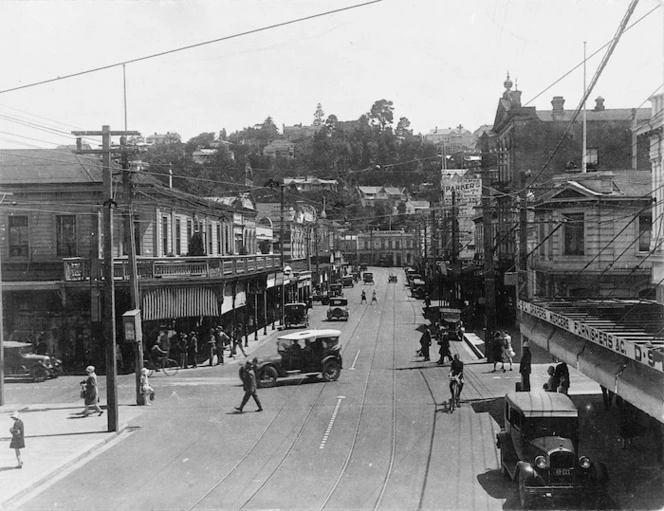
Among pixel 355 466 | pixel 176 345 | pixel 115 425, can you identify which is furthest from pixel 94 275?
pixel 355 466

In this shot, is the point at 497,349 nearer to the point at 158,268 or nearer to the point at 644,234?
the point at 644,234

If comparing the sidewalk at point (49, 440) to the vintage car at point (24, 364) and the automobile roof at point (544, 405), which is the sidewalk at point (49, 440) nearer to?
the vintage car at point (24, 364)

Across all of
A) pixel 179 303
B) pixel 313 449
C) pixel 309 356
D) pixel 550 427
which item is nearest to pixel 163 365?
pixel 179 303

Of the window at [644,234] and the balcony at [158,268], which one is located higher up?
the window at [644,234]

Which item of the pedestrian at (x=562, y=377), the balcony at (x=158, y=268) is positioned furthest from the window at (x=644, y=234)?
the balcony at (x=158, y=268)

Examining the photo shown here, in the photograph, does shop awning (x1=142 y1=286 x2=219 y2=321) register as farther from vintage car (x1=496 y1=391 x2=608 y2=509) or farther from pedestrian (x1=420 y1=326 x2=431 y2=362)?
vintage car (x1=496 y1=391 x2=608 y2=509)

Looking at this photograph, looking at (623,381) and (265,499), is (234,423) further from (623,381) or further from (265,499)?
(623,381)

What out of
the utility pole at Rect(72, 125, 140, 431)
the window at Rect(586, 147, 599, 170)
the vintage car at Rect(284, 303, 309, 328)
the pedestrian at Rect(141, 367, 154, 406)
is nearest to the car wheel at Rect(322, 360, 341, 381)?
the pedestrian at Rect(141, 367, 154, 406)
